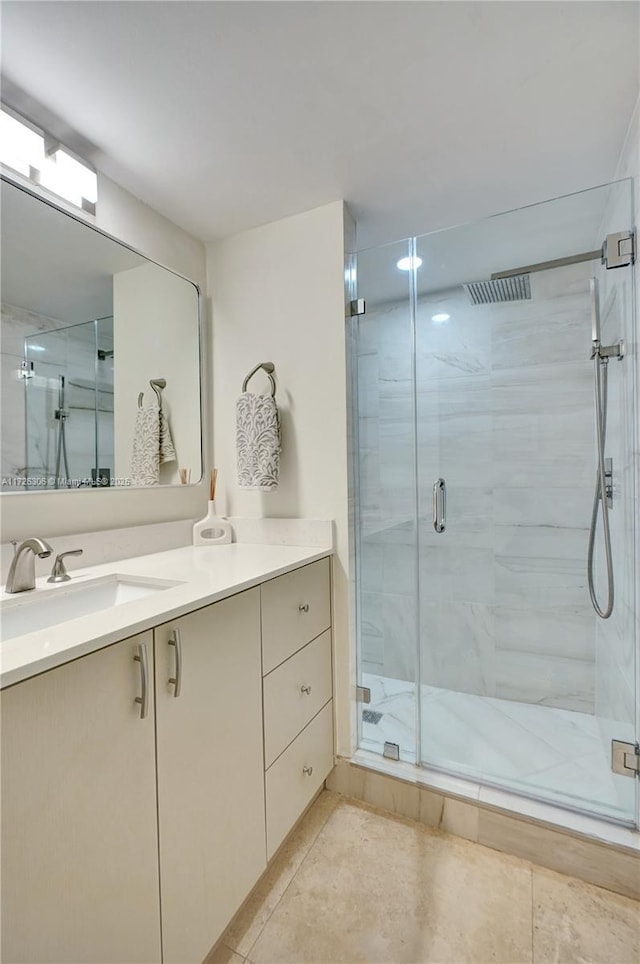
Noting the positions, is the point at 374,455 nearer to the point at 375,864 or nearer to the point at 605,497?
the point at 605,497

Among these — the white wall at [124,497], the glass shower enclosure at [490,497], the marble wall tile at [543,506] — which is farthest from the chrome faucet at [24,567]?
the marble wall tile at [543,506]

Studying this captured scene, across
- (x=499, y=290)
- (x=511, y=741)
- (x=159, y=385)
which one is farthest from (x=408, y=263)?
(x=511, y=741)

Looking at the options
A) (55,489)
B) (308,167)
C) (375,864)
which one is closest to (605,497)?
(375,864)

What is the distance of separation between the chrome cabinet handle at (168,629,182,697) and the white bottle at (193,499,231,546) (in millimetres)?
858

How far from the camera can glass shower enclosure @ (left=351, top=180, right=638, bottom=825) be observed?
5.24 feet

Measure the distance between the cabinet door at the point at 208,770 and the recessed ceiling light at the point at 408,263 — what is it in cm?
139

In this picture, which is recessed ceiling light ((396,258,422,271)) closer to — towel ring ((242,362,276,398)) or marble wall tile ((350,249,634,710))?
marble wall tile ((350,249,634,710))

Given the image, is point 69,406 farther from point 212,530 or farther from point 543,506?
point 543,506

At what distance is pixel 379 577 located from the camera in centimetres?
179

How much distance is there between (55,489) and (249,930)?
1.30 m

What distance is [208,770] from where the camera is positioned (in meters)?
0.99

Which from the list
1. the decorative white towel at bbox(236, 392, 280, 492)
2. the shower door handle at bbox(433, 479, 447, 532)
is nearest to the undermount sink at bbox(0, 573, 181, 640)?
the decorative white towel at bbox(236, 392, 280, 492)

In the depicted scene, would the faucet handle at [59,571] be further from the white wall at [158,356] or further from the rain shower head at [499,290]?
the rain shower head at [499,290]

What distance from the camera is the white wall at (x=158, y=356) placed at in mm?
1528
